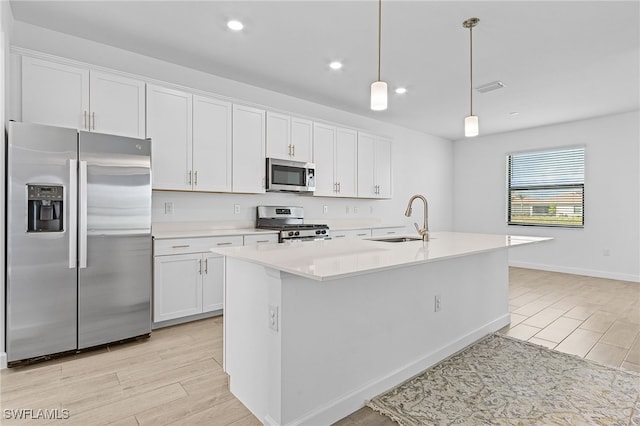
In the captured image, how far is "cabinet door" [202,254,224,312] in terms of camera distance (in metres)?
3.35

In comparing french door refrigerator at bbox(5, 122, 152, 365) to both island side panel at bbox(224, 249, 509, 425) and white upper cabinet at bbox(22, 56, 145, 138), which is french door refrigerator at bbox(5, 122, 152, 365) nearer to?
white upper cabinet at bbox(22, 56, 145, 138)

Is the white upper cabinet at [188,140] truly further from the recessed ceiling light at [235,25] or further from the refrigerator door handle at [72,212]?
the recessed ceiling light at [235,25]

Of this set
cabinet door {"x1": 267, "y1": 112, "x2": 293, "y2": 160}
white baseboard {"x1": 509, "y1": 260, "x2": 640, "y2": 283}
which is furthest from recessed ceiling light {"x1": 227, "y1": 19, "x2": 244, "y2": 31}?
white baseboard {"x1": 509, "y1": 260, "x2": 640, "y2": 283}

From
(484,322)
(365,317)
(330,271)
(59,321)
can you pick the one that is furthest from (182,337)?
(484,322)

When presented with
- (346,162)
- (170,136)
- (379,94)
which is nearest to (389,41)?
(379,94)

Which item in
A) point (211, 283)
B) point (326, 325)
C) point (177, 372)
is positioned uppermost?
point (326, 325)

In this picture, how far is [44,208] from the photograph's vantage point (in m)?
2.44

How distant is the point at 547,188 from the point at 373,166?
11.1ft

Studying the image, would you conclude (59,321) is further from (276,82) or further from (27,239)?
(276,82)

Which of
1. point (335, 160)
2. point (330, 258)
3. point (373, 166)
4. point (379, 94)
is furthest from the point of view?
point (373, 166)

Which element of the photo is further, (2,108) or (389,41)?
(389,41)

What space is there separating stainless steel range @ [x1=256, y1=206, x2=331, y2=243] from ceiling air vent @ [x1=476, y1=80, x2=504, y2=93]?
252 centimetres

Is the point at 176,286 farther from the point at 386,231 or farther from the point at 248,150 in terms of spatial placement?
the point at 386,231

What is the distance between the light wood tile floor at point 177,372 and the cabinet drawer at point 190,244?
711 mm
